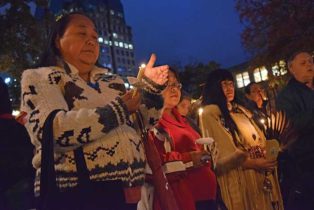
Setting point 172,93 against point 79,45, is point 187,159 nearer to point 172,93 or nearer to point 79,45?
point 172,93

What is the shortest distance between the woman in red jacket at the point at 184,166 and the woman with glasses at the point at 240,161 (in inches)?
11.8

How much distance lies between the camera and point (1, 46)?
1046cm

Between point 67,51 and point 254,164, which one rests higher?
point 67,51

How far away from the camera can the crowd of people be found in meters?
1.87

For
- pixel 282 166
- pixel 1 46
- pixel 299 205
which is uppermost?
pixel 1 46

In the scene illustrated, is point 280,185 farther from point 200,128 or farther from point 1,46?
point 1,46

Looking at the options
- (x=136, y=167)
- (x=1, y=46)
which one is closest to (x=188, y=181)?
(x=136, y=167)

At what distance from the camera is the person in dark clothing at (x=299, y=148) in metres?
3.71

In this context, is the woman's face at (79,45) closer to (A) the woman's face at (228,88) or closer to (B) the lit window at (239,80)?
(A) the woman's face at (228,88)

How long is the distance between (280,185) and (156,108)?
2.48 meters

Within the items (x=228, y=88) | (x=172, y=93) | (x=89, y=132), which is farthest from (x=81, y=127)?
(x=228, y=88)

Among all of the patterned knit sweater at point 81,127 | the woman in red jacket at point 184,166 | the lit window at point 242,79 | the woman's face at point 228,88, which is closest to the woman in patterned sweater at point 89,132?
the patterned knit sweater at point 81,127

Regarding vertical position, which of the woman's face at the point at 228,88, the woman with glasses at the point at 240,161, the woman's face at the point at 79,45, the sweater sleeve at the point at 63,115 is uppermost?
the woman's face at the point at 79,45

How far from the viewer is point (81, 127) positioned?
186 centimetres
